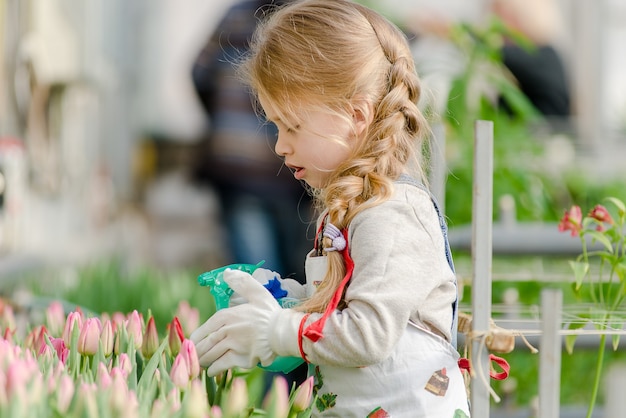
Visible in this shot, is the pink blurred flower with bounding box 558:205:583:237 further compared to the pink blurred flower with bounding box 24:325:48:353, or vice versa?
the pink blurred flower with bounding box 558:205:583:237

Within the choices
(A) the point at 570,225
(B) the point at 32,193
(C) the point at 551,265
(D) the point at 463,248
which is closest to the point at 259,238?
(B) the point at 32,193

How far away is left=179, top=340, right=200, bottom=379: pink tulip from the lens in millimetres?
1330

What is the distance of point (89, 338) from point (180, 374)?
18 centimetres

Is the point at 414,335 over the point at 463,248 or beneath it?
over

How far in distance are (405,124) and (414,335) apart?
0.33 m

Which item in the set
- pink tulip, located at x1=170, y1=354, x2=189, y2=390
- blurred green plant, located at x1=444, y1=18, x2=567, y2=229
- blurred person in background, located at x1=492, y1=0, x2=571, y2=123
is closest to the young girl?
pink tulip, located at x1=170, y1=354, x2=189, y2=390

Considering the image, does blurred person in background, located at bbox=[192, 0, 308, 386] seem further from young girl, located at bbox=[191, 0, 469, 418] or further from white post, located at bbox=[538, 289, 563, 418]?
white post, located at bbox=[538, 289, 563, 418]

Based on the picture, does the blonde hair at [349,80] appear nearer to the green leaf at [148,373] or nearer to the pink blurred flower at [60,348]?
the green leaf at [148,373]

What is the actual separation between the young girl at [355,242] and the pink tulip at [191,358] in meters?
0.07

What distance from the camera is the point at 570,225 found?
1.65 metres

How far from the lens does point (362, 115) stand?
1515 millimetres

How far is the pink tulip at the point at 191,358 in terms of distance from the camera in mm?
1330

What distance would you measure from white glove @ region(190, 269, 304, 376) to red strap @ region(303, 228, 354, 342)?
0.07 feet

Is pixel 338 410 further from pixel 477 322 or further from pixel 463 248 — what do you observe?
pixel 463 248
